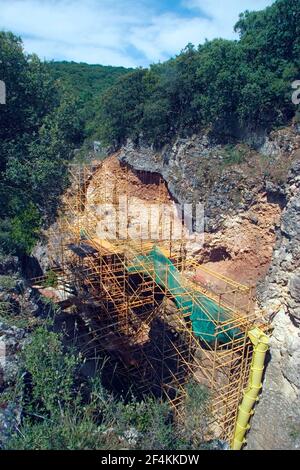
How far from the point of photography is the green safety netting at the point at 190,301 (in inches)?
348

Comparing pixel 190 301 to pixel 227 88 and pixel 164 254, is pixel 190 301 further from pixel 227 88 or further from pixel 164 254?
pixel 227 88

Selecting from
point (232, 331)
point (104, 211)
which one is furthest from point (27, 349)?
point (104, 211)

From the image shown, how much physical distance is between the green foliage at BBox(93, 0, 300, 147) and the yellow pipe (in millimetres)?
6860

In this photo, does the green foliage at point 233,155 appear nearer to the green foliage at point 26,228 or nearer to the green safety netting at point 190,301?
the green safety netting at point 190,301

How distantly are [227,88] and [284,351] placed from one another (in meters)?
8.51

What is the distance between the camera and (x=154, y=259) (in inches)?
404

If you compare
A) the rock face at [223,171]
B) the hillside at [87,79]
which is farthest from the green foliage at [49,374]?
the hillside at [87,79]

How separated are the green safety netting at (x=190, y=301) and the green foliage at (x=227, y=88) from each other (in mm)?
5869

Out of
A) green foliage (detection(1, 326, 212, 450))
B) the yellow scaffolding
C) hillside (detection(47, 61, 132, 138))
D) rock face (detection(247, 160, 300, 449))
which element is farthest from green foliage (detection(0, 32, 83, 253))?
hillside (detection(47, 61, 132, 138))

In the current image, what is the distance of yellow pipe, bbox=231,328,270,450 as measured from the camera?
8.84 metres

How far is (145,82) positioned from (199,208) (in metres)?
7.45

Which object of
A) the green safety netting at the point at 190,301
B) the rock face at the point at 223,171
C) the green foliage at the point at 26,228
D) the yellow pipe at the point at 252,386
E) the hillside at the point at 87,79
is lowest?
the yellow pipe at the point at 252,386

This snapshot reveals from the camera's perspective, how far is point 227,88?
505 inches
